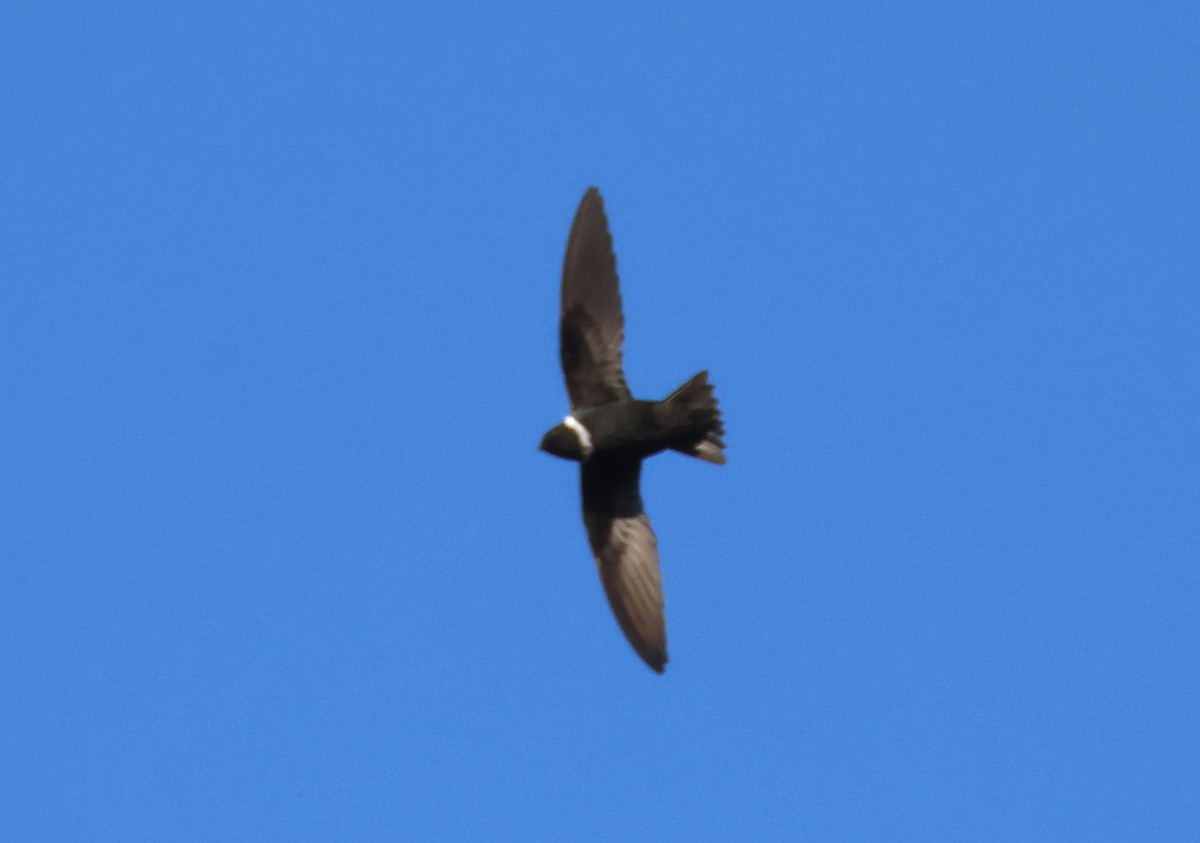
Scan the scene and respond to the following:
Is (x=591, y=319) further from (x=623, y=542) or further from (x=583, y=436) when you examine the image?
(x=623, y=542)

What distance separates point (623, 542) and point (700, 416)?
105 cm

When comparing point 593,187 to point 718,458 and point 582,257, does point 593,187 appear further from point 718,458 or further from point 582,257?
point 718,458

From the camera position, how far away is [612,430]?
35.4ft

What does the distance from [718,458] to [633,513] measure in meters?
0.81

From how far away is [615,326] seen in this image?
1113cm

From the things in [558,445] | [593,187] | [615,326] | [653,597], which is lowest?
[653,597]

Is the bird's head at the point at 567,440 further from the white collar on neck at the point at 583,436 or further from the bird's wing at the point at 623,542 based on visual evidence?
the bird's wing at the point at 623,542

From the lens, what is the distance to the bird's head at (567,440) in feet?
35.6

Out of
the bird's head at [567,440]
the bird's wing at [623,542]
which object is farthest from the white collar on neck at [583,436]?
the bird's wing at [623,542]

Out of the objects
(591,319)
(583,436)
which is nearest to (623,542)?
(583,436)

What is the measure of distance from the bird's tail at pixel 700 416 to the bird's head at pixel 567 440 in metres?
0.54

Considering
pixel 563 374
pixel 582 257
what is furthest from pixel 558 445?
pixel 582 257

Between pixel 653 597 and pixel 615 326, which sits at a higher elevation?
pixel 615 326

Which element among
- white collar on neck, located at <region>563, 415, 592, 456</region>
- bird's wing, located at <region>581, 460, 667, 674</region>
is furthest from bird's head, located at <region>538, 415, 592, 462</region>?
bird's wing, located at <region>581, 460, 667, 674</region>
